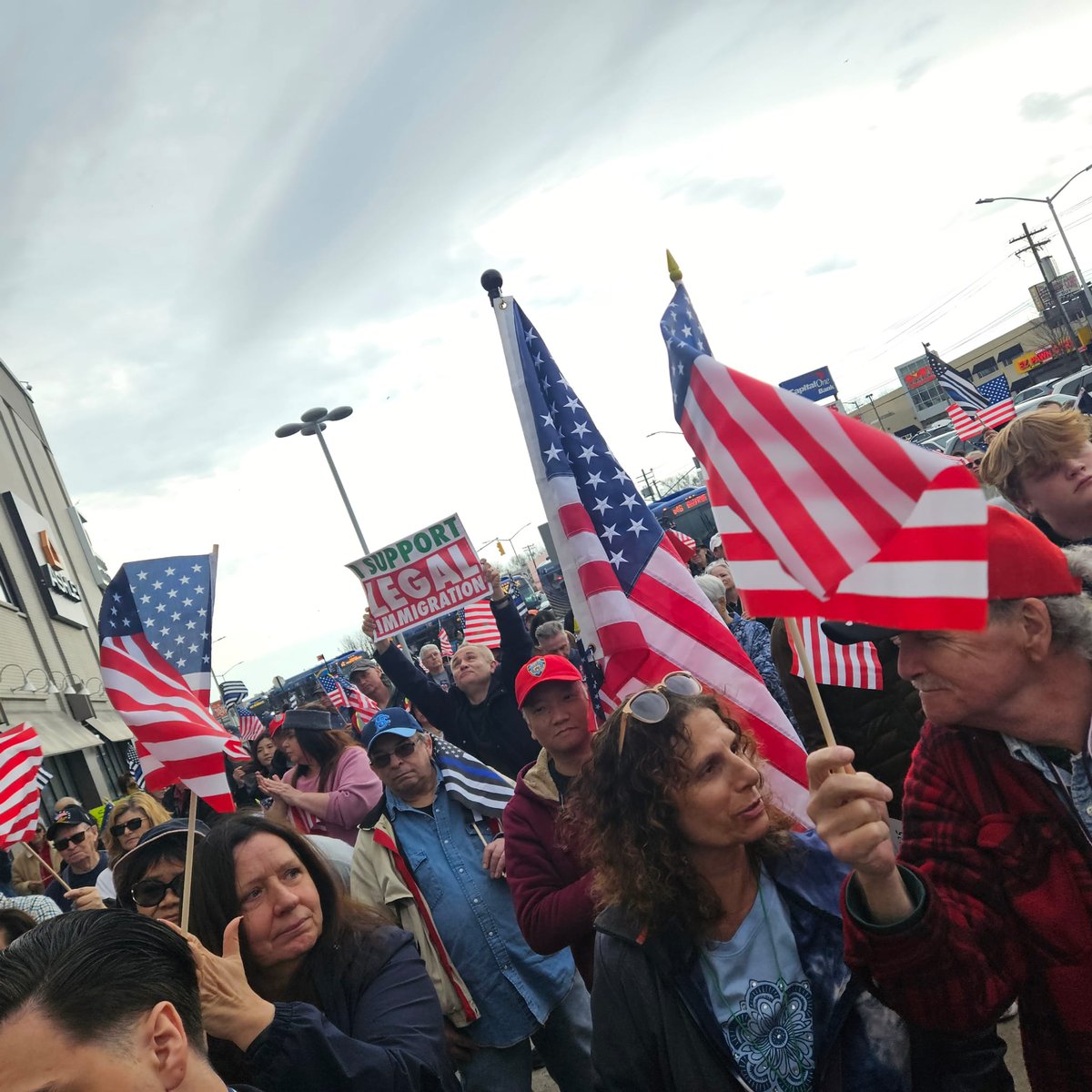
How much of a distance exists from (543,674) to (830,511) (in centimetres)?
214

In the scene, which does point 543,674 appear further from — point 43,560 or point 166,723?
point 43,560

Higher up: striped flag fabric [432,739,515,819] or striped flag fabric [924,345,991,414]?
striped flag fabric [924,345,991,414]

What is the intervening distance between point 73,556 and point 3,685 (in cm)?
1886

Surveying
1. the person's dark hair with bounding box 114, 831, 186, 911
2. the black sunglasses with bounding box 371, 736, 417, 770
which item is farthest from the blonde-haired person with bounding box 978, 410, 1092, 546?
the person's dark hair with bounding box 114, 831, 186, 911

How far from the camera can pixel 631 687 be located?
12.3ft

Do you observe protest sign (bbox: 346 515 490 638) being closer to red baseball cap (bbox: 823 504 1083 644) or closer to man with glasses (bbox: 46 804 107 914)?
man with glasses (bbox: 46 804 107 914)

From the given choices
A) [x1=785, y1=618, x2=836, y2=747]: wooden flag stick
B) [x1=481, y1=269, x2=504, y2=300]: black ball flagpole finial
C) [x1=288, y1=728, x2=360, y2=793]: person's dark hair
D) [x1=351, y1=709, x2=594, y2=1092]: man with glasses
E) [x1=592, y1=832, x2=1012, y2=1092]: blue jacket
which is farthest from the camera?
[x1=288, y1=728, x2=360, y2=793]: person's dark hair

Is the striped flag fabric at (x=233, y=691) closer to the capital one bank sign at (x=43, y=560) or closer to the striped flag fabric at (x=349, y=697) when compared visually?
the capital one bank sign at (x=43, y=560)

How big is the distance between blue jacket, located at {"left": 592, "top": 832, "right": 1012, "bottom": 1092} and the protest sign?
5.64 meters

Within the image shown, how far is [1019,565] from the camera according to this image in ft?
6.30

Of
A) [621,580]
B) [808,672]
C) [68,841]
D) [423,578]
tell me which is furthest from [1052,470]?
[68,841]

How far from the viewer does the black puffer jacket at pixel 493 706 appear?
19.4 feet

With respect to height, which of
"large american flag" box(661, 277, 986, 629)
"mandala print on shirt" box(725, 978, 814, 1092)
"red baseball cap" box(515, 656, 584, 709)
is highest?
"large american flag" box(661, 277, 986, 629)

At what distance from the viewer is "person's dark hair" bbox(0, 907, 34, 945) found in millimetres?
3555
